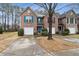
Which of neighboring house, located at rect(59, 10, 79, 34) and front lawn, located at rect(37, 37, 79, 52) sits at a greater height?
neighboring house, located at rect(59, 10, 79, 34)

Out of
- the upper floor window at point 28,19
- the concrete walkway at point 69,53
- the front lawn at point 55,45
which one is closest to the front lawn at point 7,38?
the upper floor window at point 28,19

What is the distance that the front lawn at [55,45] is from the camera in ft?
18.6

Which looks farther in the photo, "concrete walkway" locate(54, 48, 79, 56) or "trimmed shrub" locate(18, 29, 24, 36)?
"trimmed shrub" locate(18, 29, 24, 36)

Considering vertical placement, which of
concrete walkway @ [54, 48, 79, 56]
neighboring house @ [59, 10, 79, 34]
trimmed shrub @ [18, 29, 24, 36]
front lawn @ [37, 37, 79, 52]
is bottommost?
concrete walkway @ [54, 48, 79, 56]

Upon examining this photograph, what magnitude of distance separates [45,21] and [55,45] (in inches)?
19.2

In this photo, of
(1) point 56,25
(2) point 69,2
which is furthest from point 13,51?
(2) point 69,2

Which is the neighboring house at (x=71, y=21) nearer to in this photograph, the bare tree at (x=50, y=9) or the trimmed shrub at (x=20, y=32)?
the bare tree at (x=50, y=9)

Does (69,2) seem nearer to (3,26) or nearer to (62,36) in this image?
(62,36)

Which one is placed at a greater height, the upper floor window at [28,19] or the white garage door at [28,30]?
the upper floor window at [28,19]

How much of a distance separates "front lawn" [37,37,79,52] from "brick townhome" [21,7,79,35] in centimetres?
19

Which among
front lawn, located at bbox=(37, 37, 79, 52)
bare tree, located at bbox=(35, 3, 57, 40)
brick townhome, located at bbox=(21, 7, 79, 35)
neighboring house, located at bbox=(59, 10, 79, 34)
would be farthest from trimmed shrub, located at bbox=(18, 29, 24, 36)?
neighboring house, located at bbox=(59, 10, 79, 34)

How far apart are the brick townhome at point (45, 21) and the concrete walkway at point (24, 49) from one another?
0.68 ft

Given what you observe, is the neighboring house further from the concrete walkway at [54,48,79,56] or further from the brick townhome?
the concrete walkway at [54,48,79,56]

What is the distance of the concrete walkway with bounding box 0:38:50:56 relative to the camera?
18.4 ft
